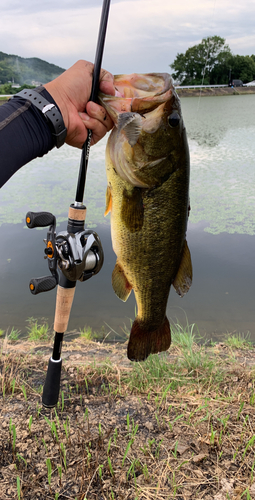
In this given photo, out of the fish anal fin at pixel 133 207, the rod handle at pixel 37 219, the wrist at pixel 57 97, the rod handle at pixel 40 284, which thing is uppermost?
the wrist at pixel 57 97

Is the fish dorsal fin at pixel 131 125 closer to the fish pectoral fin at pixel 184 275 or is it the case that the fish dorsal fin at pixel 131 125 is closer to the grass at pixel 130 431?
the fish pectoral fin at pixel 184 275

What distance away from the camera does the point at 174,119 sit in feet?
4.66

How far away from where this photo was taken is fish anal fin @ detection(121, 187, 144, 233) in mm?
1487

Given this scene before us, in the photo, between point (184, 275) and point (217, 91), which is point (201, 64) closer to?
point (217, 91)

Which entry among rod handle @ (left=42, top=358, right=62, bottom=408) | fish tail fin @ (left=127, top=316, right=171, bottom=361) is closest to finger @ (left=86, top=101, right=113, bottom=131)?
fish tail fin @ (left=127, top=316, right=171, bottom=361)

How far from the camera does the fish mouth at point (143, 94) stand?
4.64 ft

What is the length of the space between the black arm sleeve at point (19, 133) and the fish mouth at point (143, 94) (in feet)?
1.03

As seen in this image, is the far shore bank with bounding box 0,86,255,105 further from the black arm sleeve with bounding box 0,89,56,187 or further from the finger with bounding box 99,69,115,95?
the black arm sleeve with bounding box 0,89,56,187

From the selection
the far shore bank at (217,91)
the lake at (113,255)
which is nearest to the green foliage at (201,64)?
the far shore bank at (217,91)

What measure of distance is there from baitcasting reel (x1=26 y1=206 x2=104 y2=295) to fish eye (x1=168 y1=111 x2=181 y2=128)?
0.67 meters

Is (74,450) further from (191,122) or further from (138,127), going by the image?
(191,122)

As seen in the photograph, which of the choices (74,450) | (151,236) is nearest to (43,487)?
(74,450)

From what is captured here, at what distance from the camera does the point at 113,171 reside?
59.0 inches

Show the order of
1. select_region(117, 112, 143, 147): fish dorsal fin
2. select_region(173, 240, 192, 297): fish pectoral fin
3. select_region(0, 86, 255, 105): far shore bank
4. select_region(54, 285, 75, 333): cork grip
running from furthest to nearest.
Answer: select_region(0, 86, 255, 105): far shore bank → select_region(54, 285, 75, 333): cork grip → select_region(173, 240, 192, 297): fish pectoral fin → select_region(117, 112, 143, 147): fish dorsal fin
